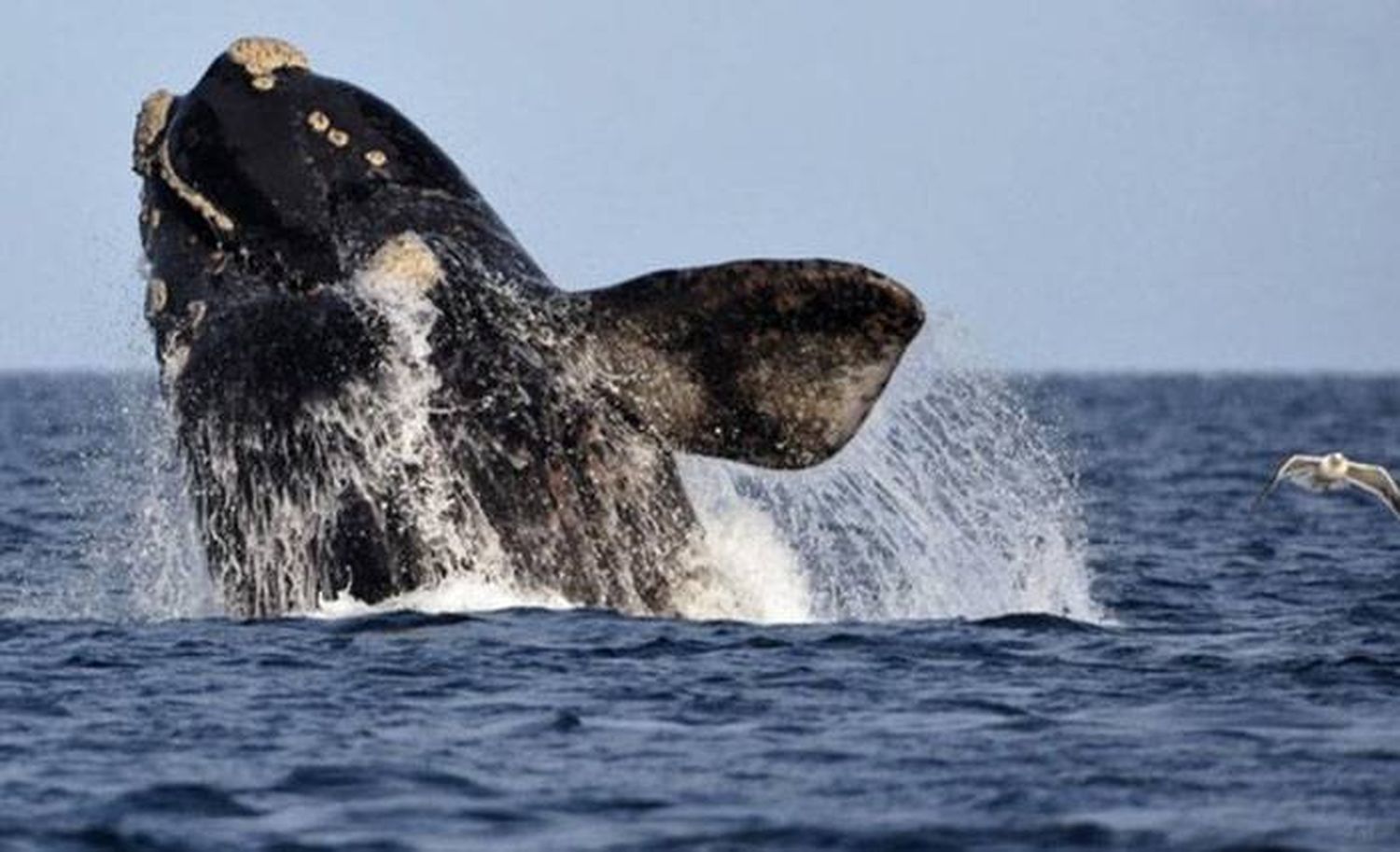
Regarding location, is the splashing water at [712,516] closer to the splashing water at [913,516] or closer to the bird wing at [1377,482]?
the splashing water at [913,516]

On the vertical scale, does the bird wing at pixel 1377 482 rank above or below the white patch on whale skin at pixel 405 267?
below

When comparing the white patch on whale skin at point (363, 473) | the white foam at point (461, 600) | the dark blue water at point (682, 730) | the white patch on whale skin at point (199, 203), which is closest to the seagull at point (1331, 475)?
the dark blue water at point (682, 730)

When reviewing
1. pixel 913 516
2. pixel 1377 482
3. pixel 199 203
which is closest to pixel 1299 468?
pixel 1377 482

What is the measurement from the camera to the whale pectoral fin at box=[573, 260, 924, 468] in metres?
15.6

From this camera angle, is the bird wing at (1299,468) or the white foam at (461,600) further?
the bird wing at (1299,468)

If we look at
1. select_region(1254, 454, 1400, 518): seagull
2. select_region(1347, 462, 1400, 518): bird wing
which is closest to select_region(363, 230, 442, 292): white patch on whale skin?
select_region(1254, 454, 1400, 518): seagull

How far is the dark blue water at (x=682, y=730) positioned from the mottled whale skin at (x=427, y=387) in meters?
0.34

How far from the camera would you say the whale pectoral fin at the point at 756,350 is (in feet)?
51.2

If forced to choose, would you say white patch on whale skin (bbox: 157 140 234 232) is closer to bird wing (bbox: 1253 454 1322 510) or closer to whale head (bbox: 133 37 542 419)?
whale head (bbox: 133 37 542 419)

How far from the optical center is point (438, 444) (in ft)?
54.2

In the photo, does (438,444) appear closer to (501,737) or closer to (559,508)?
(559,508)

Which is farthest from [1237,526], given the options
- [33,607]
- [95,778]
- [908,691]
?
[95,778]

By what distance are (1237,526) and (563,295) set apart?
55.8ft

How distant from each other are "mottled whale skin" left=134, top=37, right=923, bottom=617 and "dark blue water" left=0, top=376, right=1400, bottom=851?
344 mm
